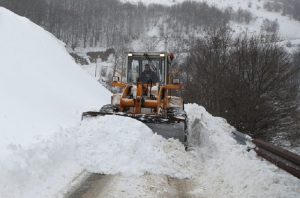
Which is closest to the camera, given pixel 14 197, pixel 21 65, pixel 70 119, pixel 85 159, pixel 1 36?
pixel 14 197

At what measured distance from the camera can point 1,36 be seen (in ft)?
67.1

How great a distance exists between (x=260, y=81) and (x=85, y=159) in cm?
1766

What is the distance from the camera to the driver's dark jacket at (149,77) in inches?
493

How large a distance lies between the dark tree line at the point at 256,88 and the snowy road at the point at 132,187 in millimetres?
15812

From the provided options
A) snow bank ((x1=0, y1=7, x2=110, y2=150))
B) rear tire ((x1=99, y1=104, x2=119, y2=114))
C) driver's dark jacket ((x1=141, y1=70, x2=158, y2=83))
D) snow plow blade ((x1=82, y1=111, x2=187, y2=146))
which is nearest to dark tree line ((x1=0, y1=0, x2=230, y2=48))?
snow bank ((x1=0, y1=7, x2=110, y2=150))

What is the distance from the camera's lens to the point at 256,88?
23.8 m

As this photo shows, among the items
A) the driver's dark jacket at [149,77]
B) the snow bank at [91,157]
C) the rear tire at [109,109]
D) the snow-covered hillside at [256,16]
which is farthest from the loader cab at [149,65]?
the snow-covered hillside at [256,16]

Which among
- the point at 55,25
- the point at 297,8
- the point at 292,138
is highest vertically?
the point at 297,8

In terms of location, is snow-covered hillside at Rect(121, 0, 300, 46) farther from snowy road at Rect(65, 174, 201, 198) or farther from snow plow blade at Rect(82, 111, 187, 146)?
snowy road at Rect(65, 174, 201, 198)

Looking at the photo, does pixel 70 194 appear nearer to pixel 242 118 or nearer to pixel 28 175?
pixel 28 175

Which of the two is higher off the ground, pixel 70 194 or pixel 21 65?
pixel 21 65

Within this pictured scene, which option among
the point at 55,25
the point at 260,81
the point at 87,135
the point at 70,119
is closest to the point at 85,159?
the point at 87,135

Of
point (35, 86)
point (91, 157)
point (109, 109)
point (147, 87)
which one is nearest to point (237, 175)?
point (91, 157)

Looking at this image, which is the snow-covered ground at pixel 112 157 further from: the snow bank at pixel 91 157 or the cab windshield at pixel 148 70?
the cab windshield at pixel 148 70
